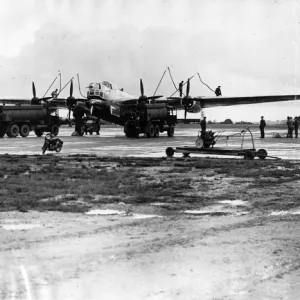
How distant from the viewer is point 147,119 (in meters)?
44.0

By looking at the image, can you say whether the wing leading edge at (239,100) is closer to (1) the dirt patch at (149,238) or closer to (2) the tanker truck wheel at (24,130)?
(2) the tanker truck wheel at (24,130)

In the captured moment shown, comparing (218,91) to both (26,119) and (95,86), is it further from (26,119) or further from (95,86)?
(26,119)

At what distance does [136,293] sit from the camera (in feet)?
15.1

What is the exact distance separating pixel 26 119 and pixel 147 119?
11352 mm

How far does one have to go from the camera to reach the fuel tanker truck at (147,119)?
43.5m

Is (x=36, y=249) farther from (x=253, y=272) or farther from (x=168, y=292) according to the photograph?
(x=253, y=272)

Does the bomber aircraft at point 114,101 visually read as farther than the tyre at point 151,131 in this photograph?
Yes

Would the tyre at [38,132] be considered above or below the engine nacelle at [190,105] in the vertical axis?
below

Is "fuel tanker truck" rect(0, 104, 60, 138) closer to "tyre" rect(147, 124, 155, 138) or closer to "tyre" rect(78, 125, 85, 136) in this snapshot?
"tyre" rect(78, 125, 85, 136)

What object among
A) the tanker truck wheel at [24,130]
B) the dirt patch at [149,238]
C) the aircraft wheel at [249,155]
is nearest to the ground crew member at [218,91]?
the tanker truck wheel at [24,130]

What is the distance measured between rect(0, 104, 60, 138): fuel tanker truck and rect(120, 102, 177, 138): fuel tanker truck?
7213 millimetres

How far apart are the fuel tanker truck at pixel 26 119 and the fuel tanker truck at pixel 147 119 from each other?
23.7 ft

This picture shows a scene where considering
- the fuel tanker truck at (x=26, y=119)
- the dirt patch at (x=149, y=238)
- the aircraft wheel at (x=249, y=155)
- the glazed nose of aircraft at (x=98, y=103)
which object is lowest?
the dirt patch at (x=149, y=238)

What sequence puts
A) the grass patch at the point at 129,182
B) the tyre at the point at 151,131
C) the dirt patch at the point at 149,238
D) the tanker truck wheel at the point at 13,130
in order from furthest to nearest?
1. the tanker truck wheel at the point at 13,130
2. the tyre at the point at 151,131
3. the grass patch at the point at 129,182
4. the dirt patch at the point at 149,238
